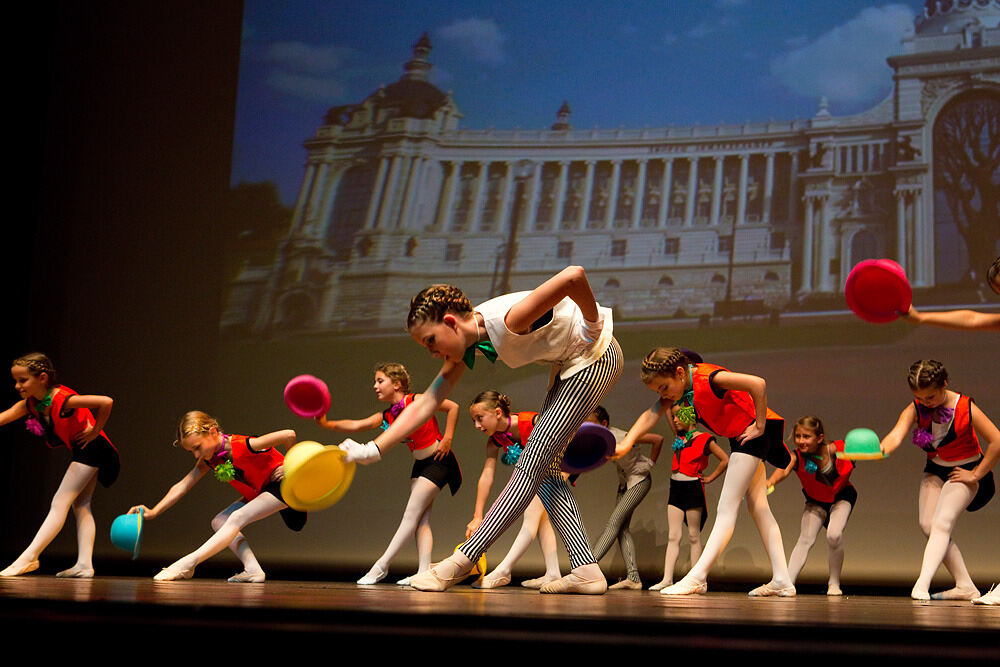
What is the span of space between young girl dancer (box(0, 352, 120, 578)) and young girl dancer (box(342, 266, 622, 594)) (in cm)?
321

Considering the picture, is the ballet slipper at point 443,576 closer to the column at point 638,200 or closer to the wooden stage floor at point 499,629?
the wooden stage floor at point 499,629

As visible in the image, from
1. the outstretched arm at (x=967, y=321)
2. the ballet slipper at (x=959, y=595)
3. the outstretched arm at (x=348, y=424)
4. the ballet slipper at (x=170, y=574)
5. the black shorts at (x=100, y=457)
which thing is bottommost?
the ballet slipper at (x=170, y=574)

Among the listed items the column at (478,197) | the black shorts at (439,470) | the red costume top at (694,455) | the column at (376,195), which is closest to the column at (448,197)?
the column at (478,197)

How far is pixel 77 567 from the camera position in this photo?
18.5ft

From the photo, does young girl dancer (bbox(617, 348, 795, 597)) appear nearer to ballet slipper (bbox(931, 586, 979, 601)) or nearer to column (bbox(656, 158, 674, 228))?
ballet slipper (bbox(931, 586, 979, 601))

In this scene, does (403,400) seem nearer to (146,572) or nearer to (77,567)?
(77,567)

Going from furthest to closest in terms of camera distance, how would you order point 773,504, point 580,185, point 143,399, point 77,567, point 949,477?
point 143,399 < point 580,185 < point 773,504 < point 77,567 < point 949,477

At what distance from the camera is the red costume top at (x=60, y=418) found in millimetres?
5762

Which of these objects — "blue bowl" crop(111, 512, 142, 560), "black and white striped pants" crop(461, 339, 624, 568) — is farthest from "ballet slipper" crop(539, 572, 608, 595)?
"blue bowl" crop(111, 512, 142, 560)

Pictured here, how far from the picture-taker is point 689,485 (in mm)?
5926

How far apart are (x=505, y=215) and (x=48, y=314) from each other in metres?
4.53

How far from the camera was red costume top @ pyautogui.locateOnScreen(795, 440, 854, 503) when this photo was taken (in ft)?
18.4

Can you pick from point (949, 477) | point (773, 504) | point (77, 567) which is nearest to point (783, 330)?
point (773, 504)

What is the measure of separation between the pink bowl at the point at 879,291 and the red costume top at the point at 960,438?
1.79m
